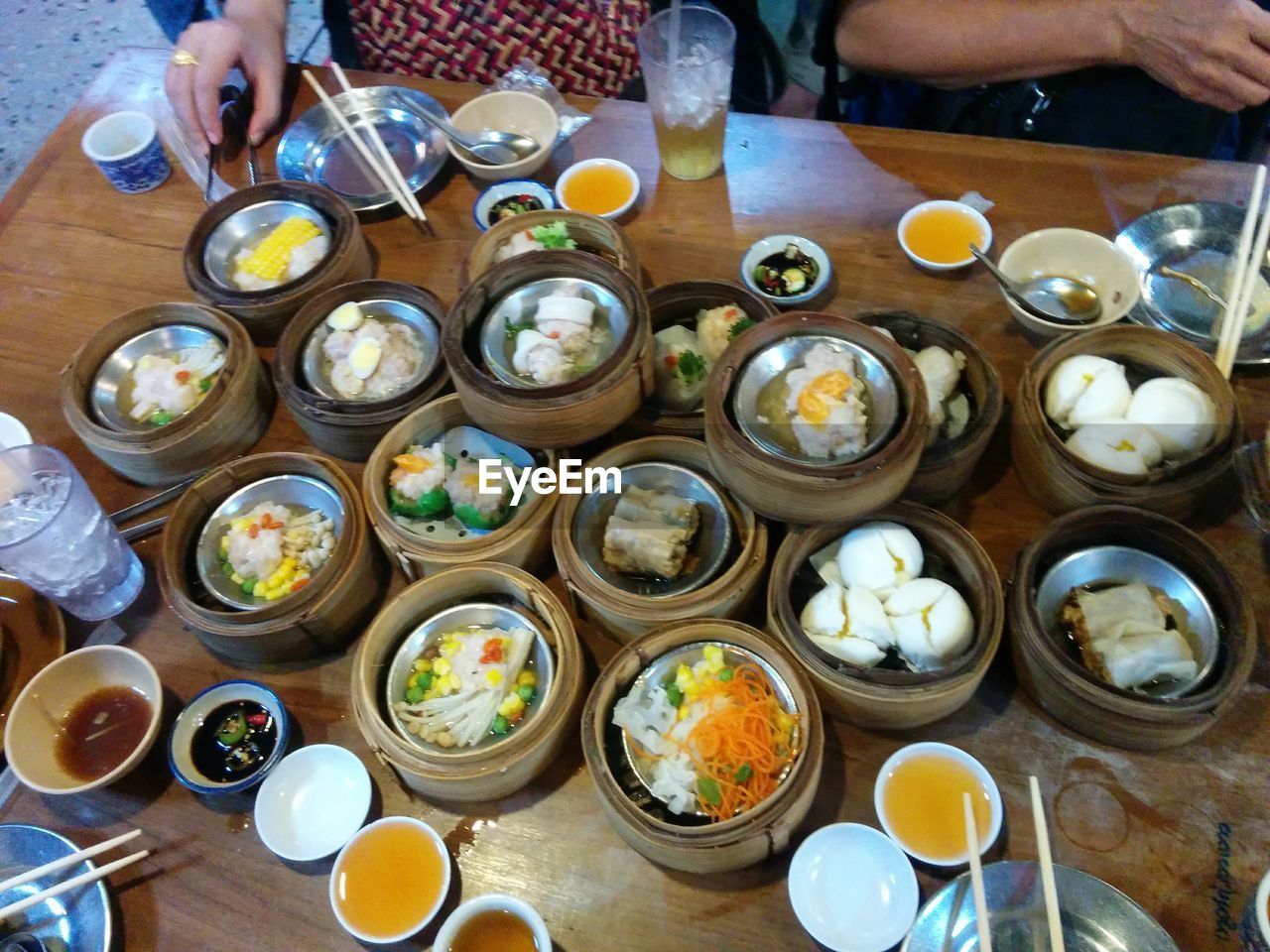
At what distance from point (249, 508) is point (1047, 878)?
2025 millimetres

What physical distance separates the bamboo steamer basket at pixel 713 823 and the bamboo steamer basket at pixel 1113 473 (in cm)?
80

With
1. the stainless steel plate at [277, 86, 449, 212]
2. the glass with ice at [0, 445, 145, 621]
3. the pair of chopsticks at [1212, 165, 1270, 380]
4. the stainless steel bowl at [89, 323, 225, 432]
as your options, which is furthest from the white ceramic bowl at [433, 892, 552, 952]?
the stainless steel plate at [277, 86, 449, 212]

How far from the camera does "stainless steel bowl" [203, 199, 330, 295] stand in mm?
2703

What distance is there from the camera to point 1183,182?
2572mm

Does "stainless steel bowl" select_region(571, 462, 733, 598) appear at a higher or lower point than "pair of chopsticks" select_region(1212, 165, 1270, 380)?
lower

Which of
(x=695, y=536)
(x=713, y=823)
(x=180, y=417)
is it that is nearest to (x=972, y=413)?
(x=695, y=536)

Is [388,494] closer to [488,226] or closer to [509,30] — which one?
[488,226]

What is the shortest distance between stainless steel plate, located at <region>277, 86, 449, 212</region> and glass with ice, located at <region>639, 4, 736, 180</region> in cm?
78

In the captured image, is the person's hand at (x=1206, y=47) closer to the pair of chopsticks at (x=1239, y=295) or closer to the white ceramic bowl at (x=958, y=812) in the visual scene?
the pair of chopsticks at (x=1239, y=295)

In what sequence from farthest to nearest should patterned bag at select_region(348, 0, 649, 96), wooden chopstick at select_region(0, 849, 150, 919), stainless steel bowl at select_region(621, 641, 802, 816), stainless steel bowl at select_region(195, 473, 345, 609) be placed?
patterned bag at select_region(348, 0, 649, 96) → stainless steel bowl at select_region(195, 473, 345, 609) → stainless steel bowl at select_region(621, 641, 802, 816) → wooden chopstick at select_region(0, 849, 150, 919)

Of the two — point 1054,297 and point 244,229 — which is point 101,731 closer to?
point 244,229

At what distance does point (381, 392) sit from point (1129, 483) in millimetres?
1879

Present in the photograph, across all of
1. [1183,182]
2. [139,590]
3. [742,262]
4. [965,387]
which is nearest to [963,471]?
[965,387]

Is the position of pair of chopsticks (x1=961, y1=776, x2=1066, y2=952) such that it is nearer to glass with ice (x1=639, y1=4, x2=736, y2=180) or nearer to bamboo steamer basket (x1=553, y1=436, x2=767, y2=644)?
bamboo steamer basket (x1=553, y1=436, x2=767, y2=644)
